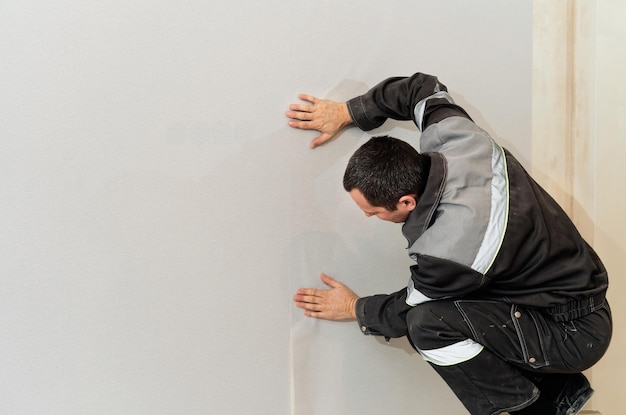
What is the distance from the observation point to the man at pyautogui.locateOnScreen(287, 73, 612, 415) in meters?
1.26

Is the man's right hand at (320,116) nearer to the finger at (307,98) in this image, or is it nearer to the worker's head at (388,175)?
the finger at (307,98)

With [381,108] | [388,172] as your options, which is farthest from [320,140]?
[388,172]

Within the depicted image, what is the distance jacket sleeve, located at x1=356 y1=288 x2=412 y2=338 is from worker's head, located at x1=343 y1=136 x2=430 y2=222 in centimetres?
29

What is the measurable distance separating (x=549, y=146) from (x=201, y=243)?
44.1 inches

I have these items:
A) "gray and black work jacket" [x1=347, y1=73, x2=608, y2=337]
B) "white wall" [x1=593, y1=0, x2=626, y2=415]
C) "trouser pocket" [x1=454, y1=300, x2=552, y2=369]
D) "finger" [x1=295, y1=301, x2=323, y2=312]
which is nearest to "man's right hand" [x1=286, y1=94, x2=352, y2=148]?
"gray and black work jacket" [x1=347, y1=73, x2=608, y2=337]

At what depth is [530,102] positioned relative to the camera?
1.77 meters

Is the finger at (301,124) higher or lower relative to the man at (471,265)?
higher

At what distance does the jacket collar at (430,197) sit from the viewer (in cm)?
126

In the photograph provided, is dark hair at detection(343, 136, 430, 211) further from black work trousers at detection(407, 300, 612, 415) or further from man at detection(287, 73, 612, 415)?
black work trousers at detection(407, 300, 612, 415)

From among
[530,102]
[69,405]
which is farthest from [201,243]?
[530,102]

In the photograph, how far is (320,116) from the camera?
1.56 metres

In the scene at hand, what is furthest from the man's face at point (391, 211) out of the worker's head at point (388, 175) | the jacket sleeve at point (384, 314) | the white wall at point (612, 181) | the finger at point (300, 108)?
the white wall at point (612, 181)

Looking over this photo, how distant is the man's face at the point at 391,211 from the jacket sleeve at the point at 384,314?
0.24 meters

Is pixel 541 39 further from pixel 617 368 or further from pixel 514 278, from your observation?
pixel 617 368
